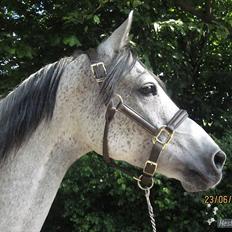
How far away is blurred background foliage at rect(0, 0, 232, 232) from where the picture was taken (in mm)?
3967

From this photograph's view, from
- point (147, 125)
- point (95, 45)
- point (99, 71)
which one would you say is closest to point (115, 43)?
point (99, 71)

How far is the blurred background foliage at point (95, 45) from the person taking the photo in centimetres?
397

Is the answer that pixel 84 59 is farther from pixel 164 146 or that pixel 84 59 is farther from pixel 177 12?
pixel 177 12

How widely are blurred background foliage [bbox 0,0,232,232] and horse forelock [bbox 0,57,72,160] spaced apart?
1.98 meters

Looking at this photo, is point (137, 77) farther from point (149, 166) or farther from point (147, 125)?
point (149, 166)

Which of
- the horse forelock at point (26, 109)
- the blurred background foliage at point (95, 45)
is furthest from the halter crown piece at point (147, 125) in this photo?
the blurred background foliage at point (95, 45)

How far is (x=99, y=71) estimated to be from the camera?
1731 millimetres

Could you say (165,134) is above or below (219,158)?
above

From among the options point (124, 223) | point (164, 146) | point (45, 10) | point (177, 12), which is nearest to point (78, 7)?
point (45, 10)

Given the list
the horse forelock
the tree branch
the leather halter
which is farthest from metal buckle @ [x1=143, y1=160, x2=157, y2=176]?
the tree branch

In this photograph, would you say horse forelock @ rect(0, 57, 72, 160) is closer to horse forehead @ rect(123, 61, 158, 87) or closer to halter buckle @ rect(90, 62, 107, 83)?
halter buckle @ rect(90, 62, 107, 83)
